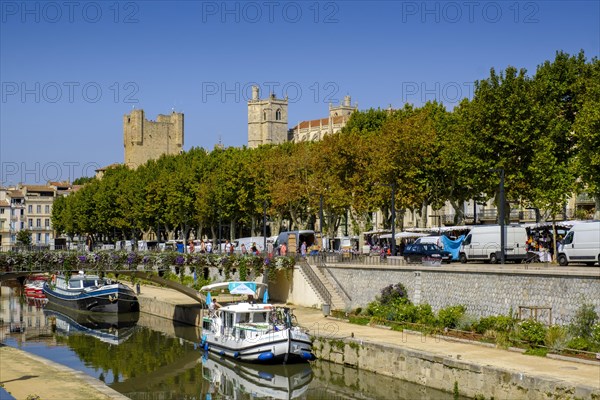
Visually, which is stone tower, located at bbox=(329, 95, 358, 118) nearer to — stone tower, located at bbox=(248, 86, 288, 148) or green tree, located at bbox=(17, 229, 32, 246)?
stone tower, located at bbox=(248, 86, 288, 148)

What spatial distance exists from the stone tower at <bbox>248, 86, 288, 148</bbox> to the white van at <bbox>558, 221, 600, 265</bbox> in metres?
151

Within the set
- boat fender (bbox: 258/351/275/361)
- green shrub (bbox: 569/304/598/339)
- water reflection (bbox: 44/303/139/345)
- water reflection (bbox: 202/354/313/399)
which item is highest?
green shrub (bbox: 569/304/598/339)

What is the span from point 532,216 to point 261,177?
25.9 m

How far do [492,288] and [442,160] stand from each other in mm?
22734

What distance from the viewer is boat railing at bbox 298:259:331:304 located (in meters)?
48.3

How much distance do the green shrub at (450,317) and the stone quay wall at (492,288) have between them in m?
0.67

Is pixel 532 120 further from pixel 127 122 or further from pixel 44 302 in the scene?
pixel 127 122

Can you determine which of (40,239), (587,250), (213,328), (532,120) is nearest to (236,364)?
(213,328)

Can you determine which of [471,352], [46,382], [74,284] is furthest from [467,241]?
[74,284]

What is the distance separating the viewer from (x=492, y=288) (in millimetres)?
36125

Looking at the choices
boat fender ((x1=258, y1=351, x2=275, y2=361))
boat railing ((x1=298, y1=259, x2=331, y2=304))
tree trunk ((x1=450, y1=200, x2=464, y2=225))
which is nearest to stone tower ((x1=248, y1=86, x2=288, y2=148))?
tree trunk ((x1=450, y1=200, x2=464, y2=225))

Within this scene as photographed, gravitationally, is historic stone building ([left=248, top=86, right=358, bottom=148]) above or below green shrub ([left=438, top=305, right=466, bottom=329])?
above

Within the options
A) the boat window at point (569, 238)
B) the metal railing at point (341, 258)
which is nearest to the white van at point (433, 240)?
the metal railing at point (341, 258)

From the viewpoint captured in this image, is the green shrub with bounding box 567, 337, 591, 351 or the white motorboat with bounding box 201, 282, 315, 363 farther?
the white motorboat with bounding box 201, 282, 315, 363
